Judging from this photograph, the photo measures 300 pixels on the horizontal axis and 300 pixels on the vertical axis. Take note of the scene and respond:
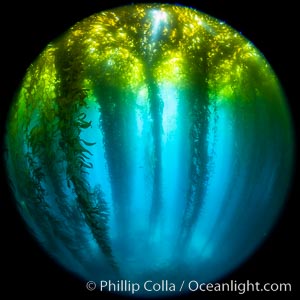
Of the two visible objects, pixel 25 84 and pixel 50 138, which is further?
pixel 25 84

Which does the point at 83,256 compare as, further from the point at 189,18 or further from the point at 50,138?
the point at 189,18

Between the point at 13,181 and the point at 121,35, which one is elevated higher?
the point at 121,35

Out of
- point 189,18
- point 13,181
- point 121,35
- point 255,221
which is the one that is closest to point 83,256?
point 13,181

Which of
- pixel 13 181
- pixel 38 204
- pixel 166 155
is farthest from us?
pixel 13 181

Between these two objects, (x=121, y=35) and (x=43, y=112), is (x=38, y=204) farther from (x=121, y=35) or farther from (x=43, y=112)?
(x=121, y=35)

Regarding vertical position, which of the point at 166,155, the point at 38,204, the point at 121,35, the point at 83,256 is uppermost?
the point at 121,35

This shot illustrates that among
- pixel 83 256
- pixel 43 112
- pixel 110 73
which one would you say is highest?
pixel 110 73

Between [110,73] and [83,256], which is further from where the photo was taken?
[83,256]

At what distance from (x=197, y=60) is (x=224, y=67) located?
0.10 metres

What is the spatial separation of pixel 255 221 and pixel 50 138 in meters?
0.78

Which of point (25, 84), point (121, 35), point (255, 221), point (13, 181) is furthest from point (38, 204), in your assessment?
point (255, 221)

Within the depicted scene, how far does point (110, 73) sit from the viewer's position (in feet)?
4.60

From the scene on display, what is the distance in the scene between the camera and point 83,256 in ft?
5.09

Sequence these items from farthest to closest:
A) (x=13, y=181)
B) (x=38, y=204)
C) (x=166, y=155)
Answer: (x=13, y=181) < (x=38, y=204) < (x=166, y=155)
